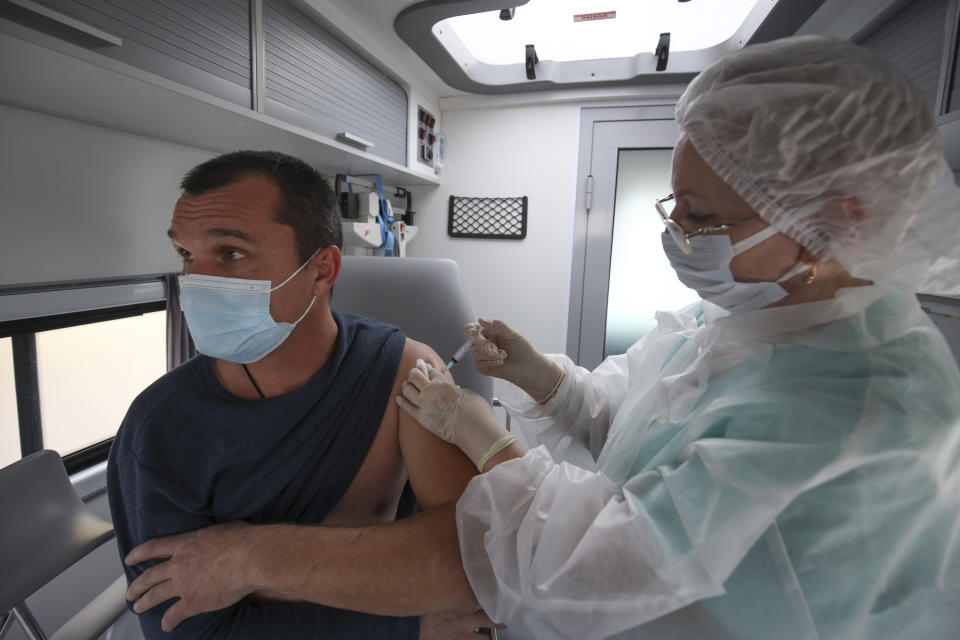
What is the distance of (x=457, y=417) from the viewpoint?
3.14 ft

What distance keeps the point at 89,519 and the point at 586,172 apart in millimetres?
2728

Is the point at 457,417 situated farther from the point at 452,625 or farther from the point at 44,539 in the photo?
the point at 44,539

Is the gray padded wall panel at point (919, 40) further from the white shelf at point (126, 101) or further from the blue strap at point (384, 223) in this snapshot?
the blue strap at point (384, 223)

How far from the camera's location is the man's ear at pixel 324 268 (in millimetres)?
1037

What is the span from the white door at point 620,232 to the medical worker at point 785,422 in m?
1.84

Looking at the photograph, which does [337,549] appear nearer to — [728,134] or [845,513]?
[845,513]

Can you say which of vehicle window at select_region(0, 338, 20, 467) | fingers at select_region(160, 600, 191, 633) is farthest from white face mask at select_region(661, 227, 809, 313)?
vehicle window at select_region(0, 338, 20, 467)

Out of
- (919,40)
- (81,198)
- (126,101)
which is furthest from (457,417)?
(919,40)

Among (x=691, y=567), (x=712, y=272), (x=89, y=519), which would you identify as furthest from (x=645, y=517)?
(x=89, y=519)

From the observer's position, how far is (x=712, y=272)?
81cm

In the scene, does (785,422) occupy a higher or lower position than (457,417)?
higher

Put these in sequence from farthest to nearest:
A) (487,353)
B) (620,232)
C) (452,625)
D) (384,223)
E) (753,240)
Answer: (620,232)
(384,223)
(487,353)
(452,625)
(753,240)

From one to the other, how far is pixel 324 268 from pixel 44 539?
106 centimetres

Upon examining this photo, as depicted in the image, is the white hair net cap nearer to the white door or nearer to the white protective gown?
the white protective gown
